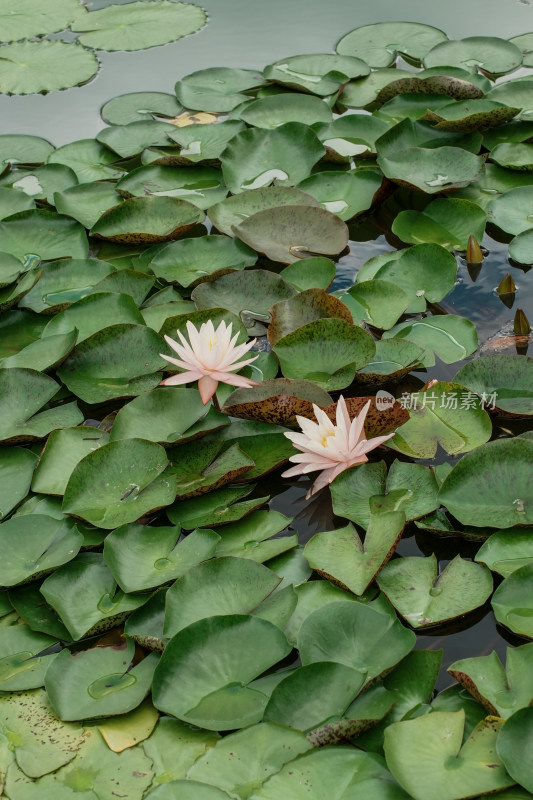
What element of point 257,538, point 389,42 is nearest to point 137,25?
point 389,42

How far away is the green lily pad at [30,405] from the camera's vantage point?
205 cm

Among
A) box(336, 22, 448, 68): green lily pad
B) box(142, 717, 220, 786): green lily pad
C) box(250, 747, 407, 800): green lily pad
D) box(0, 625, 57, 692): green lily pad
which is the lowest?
box(142, 717, 220, 786): green lily pad

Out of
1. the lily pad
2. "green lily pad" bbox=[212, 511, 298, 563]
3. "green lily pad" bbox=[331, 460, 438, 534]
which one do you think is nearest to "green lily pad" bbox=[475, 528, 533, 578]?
"green lily pad" bbox=[331, 460, 438, 534]

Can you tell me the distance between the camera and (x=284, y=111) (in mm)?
3285

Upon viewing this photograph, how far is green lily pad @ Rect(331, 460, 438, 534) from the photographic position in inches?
69.4

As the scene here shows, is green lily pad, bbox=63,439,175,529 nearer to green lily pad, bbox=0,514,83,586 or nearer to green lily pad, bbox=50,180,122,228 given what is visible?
green lily pad, bbox=0,514,83,586

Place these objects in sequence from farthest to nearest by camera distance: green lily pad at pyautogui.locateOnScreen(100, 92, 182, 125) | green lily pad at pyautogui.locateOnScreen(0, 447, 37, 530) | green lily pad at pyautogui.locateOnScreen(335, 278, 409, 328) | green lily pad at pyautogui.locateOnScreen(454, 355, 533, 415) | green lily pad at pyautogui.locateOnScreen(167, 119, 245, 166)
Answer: green lily pad at pyautogui.locateOnScreen(100, 92, 182, 125) → green lily pad at pyautogui.locateOnScreen(167, 119, 245, 166) → green lily pad at pyautogui.locateOnScreen(335, 278, 409, 328) → green lily pad at pyautogui.locateOnScreen(454, 355, 533, 415) → green lily pad at pyautogui.locateOnScreen(0, 447, 37, 530)

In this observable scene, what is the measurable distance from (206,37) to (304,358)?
105 inches

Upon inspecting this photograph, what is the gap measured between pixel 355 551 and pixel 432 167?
1641 mm

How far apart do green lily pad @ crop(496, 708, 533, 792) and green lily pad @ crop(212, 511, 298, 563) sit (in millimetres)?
577

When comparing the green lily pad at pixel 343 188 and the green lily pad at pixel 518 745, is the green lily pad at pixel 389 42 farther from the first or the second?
the green lily pad at pixel 518 745

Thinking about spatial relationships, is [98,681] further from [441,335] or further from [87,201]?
[87,201]

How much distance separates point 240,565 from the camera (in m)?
1.62

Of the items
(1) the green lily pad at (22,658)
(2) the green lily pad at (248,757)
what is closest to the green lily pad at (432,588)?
(2) the green lily pad at (248,757)
